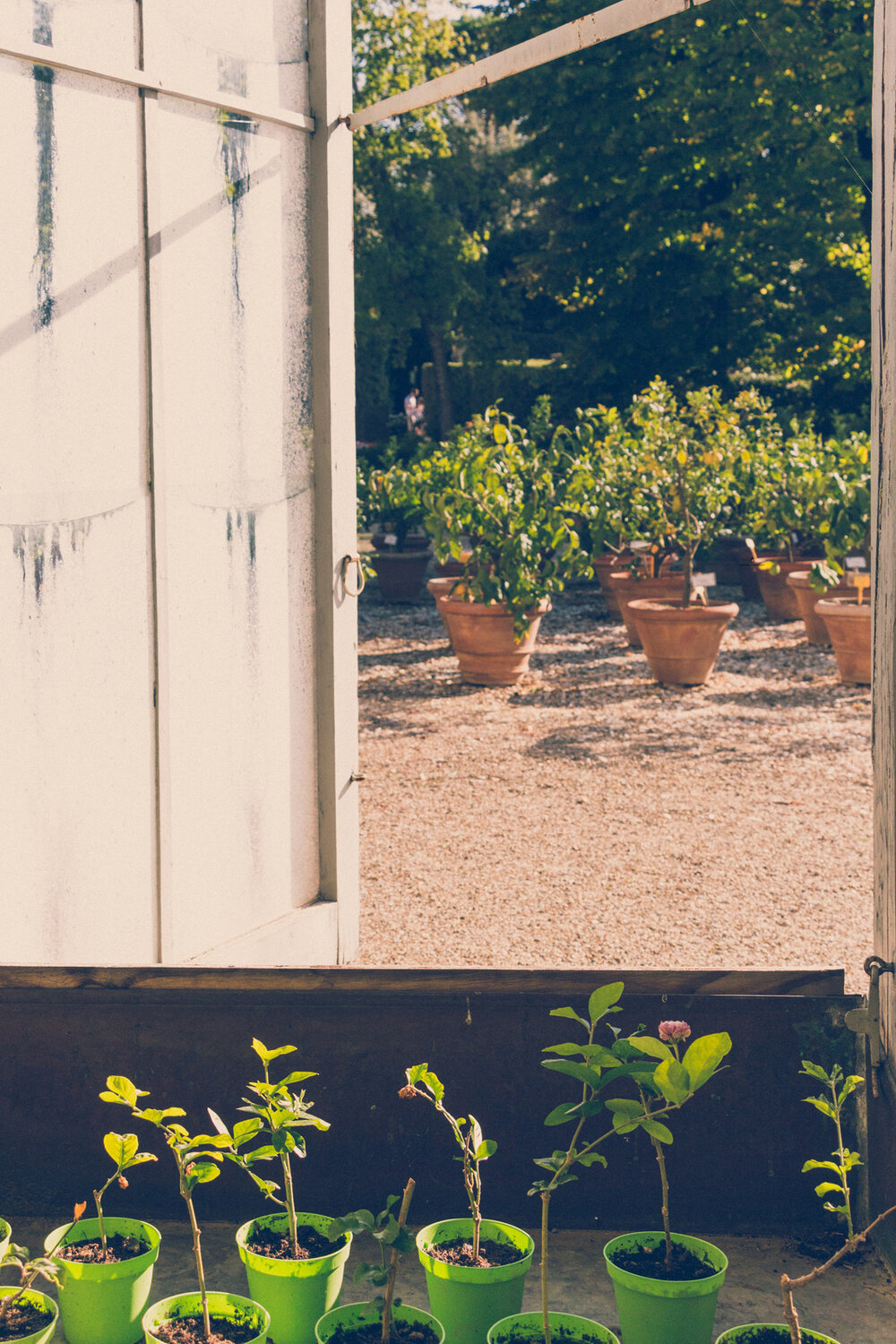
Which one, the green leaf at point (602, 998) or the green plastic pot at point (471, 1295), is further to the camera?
the green leaf at point (602, 998)

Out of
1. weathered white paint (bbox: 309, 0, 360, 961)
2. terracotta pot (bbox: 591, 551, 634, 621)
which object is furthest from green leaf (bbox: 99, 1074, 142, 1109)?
terracotta pot (bbox: 591, 551, 634, 621)

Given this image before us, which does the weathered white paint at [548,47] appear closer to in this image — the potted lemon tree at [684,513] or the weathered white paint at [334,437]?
the weathered white paint at [334,437]

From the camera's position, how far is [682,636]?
780 centimetres

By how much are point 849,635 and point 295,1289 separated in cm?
666

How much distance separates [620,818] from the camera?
5.38 meters

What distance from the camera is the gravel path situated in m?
4.00

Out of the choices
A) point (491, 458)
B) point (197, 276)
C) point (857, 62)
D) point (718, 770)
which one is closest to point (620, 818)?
Result: point (718, 770)

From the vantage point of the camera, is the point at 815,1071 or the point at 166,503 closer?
the point at 815,1071

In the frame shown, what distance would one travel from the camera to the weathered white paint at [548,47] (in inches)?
96.3

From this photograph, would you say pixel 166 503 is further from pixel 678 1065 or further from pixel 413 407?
pixel 413 407

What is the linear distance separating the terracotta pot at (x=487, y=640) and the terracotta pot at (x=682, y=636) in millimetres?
671

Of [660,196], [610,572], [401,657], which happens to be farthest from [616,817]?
[660,196]

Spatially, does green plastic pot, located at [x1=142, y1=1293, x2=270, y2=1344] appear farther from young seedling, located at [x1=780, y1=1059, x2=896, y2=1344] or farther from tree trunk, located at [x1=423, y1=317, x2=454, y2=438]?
tree trunk, located at [x1=423, y1=317, x2=454, y2=438]

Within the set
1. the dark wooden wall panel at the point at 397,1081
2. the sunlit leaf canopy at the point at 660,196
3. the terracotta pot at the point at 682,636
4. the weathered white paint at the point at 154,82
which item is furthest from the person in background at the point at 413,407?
the dark wooden wall panel at the point at 397,1081
